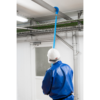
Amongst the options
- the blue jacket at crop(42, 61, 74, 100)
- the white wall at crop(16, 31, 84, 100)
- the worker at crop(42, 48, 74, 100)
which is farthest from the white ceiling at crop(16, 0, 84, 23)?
the blue jacket at crop(42, 61, 74, 100)

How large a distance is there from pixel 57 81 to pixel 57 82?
2 centimetres

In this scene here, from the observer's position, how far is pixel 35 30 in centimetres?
438

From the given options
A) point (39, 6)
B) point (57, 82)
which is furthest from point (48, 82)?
point (39, 6)

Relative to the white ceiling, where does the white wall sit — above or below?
below

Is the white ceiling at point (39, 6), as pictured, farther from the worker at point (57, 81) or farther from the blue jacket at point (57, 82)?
the blue jacket at point (57, 82)

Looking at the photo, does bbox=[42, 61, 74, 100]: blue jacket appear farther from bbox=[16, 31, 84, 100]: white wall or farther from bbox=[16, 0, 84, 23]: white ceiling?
bbox=[16, 31, 84, 100]: white wall

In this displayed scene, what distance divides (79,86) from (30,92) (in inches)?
77.1

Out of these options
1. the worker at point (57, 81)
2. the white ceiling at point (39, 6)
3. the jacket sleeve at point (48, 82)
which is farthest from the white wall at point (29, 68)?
the jacket sleeve at point (48, 82)

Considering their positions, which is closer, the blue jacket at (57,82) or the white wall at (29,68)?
the blue jacket at (57,82)

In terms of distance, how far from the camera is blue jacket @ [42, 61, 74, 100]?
81.2 inches

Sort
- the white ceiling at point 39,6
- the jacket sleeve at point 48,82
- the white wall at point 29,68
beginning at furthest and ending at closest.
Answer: the white wall at point 29,68 < the white ceiling at point 39,6 < the jacket sleeve at point 48,82

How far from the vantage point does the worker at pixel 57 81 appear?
6.77 feet
